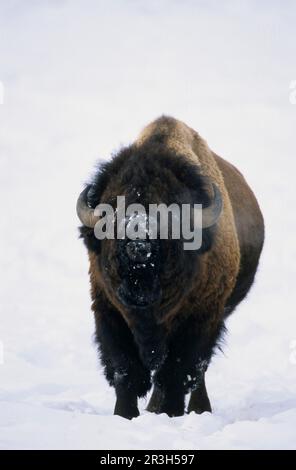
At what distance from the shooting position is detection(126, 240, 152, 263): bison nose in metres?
5.34

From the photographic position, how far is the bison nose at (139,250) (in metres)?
5.34

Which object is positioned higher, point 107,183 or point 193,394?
point 107,183

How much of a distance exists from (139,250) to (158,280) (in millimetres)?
329

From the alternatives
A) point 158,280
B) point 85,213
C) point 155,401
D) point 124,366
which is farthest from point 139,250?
point 155,401

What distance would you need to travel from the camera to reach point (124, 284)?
18.3 ft

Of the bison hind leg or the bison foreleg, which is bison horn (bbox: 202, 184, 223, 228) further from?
the bison hind leg

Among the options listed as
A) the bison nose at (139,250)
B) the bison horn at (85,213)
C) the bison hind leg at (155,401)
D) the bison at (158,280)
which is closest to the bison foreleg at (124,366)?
the bison at (158,280)

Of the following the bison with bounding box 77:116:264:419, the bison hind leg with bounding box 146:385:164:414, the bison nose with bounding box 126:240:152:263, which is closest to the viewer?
the bison nose with bounding box 126:240:152:263

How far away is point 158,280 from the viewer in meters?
5.57

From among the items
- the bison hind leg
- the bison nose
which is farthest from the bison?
the bison hind leg

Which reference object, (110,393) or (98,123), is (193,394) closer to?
(110,393)

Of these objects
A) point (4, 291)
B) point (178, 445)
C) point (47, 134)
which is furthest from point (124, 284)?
point (47, 134)

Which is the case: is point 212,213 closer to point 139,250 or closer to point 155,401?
point 139,250

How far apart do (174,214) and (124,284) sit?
1.98 feet
